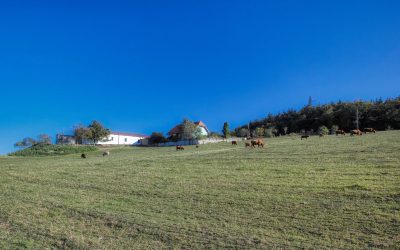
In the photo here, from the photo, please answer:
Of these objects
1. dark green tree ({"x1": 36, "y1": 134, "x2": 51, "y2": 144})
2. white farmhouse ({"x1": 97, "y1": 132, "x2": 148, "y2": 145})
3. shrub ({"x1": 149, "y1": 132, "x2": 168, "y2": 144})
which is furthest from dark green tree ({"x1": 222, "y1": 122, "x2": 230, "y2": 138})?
dark green tree ({"x1": 36, "y1": 134, "x2": 51, "y2": 144})

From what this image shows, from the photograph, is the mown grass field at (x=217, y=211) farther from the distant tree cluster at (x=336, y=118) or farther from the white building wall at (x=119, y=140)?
the white building wall at (x=119, y=140)

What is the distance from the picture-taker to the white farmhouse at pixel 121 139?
9497 centimetres

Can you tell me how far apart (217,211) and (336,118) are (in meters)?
79.5

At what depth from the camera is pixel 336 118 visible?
8300 centimetres

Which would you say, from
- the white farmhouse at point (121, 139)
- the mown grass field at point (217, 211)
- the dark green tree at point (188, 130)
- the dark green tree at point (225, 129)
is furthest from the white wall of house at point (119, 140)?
the mown grass field at point (217, 211)

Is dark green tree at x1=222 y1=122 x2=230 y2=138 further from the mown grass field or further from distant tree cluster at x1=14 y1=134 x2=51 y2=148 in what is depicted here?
the mown grass field

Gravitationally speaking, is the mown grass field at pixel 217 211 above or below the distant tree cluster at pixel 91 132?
below

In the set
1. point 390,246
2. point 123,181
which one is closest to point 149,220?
point 390,246

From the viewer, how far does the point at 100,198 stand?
13.4 m

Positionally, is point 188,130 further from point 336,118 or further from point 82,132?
point 336,118

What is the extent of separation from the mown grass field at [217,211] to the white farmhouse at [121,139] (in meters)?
79.2

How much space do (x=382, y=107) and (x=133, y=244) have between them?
79.2 metres

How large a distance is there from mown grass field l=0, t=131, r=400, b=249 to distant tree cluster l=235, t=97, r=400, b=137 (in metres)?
50.0

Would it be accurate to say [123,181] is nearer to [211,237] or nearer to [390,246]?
[211,237]
